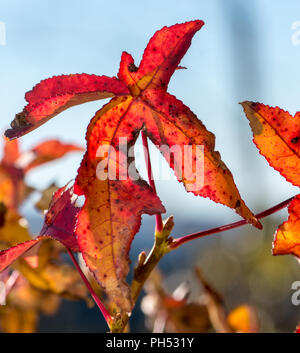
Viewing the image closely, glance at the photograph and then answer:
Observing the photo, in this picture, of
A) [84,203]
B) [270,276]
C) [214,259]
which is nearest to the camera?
[84,203]

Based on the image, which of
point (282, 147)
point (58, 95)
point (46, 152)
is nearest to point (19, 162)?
point (46, 152)

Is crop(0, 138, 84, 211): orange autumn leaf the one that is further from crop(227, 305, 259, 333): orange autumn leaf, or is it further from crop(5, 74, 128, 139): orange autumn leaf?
crop(5, 74, 128, 139): orange autumn leaf

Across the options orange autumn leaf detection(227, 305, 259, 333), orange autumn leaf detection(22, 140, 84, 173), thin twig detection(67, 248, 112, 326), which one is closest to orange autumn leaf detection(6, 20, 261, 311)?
thin twig detection(67, 248, 112, 326)

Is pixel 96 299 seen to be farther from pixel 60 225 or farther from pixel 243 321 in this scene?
pixel 243 321

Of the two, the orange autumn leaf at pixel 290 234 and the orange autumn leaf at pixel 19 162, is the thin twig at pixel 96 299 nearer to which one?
the orange autumn leaf at pixel 290 234
